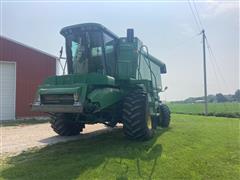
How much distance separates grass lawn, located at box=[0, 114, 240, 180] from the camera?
628 centimetres

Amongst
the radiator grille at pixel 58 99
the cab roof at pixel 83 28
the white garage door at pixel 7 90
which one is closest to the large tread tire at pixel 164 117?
the cab roof at pixel 83 28

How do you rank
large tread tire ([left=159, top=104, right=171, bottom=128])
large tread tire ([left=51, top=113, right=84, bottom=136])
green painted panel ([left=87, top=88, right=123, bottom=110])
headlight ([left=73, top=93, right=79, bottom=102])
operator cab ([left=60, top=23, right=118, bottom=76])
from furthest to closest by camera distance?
large tread tire ([left=159, top=104, right=171, bottom=128])
large tread tire ([left=51, top=113, right=84, bottom=136])
operator cab ([left=60, top=23, right=118, bottom=76])
green painted panel ([left=87, top=88, right=123, bottom=110])
headlight ([left=73, top=93, right=79, bottom=102])

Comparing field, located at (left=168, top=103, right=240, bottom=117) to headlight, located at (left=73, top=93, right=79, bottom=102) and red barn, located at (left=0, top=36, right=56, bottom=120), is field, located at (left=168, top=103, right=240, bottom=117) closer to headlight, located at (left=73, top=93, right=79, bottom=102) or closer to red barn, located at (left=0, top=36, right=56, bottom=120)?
red barn, located at (left=0, top=36, right=56, bottom=120)

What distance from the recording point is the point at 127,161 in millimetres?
7062

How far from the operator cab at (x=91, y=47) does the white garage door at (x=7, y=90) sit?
1045 cm

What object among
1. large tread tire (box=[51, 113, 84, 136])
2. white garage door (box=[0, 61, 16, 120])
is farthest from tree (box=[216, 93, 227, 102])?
large tread tire (box=[51, 113, 84, 136])

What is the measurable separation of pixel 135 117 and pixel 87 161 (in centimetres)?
230

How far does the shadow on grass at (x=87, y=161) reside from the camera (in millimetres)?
6192

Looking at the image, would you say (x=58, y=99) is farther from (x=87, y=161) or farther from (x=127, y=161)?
(x=127, y=161)

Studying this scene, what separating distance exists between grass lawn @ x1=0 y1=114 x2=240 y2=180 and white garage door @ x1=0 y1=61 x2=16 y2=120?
1091 cm

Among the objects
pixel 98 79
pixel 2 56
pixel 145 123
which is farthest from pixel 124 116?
pixel 2 56

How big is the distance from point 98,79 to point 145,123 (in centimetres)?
171

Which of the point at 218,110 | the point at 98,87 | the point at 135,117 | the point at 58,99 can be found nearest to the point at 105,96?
Answer: the point at 98,87

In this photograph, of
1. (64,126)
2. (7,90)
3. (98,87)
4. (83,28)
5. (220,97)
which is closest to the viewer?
(98,87)
